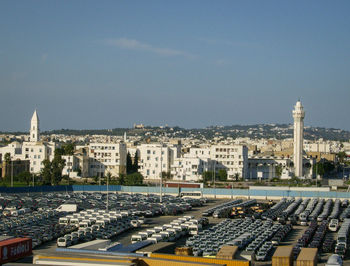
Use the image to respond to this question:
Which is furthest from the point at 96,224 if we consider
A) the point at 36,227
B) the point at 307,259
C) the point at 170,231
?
the point at 307,259

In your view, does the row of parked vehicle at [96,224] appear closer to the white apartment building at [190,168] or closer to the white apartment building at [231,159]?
the white apartment building at [190,168]

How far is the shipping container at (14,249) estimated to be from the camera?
1798cm

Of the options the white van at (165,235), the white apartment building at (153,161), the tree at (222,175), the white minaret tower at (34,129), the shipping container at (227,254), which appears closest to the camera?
the shipping container at (227,254)

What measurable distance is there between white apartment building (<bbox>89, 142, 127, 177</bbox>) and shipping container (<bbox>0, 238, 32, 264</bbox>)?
163ft

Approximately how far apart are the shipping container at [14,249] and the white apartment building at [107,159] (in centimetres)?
4978

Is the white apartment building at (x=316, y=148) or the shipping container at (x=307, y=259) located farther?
the white apartment building at (x=316, y=148)

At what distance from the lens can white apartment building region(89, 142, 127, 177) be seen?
69500 millimetres

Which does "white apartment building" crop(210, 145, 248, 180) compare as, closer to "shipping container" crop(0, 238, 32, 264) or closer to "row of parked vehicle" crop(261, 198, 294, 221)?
"row of parked vehicle" crop(261, 198, 294, 221)

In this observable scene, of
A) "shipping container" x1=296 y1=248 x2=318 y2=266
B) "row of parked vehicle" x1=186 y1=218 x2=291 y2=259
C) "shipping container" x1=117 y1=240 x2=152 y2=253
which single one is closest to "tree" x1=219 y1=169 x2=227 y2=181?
"row of parked vehicle" x1=186 y1=218 x2=291 y2=259

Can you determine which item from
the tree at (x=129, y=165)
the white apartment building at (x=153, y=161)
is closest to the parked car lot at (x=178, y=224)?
the white apartment building at (x=153, y=161)

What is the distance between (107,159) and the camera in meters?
70.0

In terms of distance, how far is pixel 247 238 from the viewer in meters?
26.0

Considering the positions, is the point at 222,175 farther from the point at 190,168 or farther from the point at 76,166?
the point at 76,166

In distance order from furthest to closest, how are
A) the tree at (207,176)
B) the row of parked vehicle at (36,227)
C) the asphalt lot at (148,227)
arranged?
the tree at (207,176)
the row of parked vehicle at (36,227)
the asphalt lot at (148,227)
